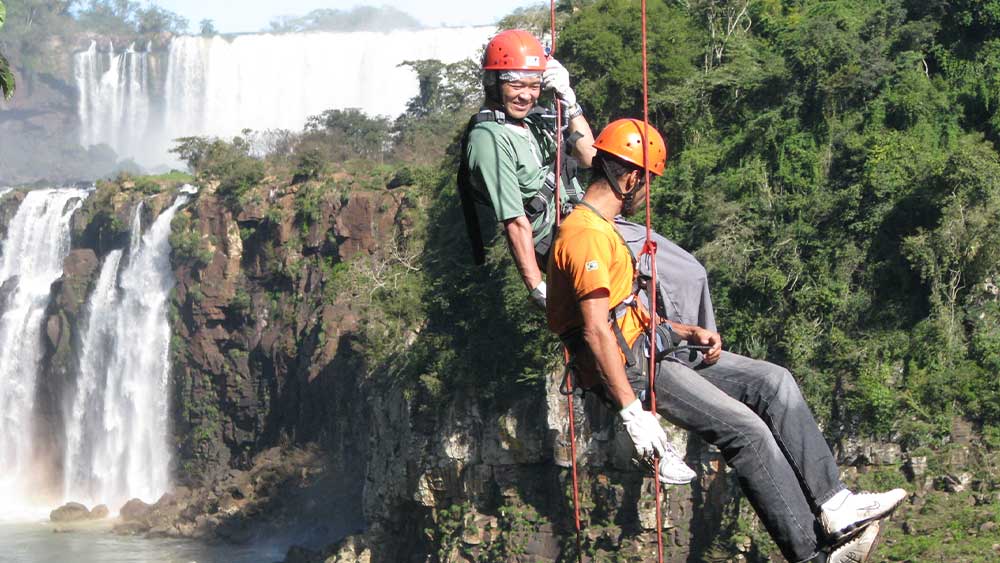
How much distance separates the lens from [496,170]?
336 inches

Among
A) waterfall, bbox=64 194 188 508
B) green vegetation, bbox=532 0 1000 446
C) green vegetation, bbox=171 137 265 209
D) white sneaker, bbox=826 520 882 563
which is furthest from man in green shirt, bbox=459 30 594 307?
waterfall, bbox=64 194 188 508

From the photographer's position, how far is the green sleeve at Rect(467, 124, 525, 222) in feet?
28.0

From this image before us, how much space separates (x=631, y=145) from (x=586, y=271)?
859mm

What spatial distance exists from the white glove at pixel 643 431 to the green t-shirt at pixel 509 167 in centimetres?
171

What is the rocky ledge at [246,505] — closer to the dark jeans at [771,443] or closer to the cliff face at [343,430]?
the cliff face at [343,430]

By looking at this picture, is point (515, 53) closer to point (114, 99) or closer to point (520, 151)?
point (520, 151)

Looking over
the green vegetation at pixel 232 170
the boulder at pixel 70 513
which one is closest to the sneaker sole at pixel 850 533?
the green vegetation at pixel 232 170

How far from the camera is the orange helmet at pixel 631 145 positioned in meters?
7.73

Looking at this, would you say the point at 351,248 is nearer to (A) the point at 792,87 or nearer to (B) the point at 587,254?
(A) the point at 792,87

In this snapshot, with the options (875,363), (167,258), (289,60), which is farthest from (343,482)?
(289,60)

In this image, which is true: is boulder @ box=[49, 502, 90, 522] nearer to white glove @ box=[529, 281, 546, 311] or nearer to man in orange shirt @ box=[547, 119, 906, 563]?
white glove @ box=[529, 281, 546, 311]

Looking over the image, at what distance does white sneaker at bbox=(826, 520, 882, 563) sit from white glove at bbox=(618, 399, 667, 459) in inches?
44.0

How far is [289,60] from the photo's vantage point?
76125 mm

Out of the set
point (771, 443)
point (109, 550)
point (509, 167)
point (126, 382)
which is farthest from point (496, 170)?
point (126, 382)
